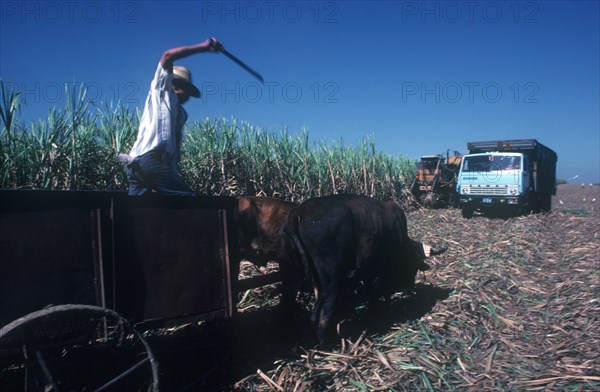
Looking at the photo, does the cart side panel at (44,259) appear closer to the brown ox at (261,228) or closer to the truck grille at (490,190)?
the brown ox at (261,228)

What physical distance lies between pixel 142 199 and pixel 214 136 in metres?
7.01

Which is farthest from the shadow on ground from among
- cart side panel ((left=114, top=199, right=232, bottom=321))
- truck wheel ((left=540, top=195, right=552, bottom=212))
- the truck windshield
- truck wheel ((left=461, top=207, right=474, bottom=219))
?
truck wheel ((left=540, top=195, right=552, bottom=212))

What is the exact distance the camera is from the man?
3541 mm

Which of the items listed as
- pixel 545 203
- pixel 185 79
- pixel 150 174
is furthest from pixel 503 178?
pixel 150 174

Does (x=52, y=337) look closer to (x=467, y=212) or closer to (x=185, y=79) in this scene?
(x=185, y=79)

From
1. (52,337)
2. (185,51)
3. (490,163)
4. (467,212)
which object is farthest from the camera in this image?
(490,163)

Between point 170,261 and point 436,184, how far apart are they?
17.9m

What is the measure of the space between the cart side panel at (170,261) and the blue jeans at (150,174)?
795 mm

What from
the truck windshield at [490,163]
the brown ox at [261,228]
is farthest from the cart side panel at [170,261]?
the truck windshield at [490,163]

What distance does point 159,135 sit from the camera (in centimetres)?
359

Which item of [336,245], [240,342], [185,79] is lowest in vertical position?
[240,342]

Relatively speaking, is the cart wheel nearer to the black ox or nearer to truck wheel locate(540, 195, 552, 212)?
the black ox

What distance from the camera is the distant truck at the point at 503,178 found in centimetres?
1355

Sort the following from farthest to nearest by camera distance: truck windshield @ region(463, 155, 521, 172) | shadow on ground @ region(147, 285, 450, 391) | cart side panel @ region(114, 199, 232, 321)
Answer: truck windshield @ region(463, 155, 521, 172) < shadow on ground @ region(147, 285, 450, 391) < cart side panel @ region(114, 199, 232, 321)
